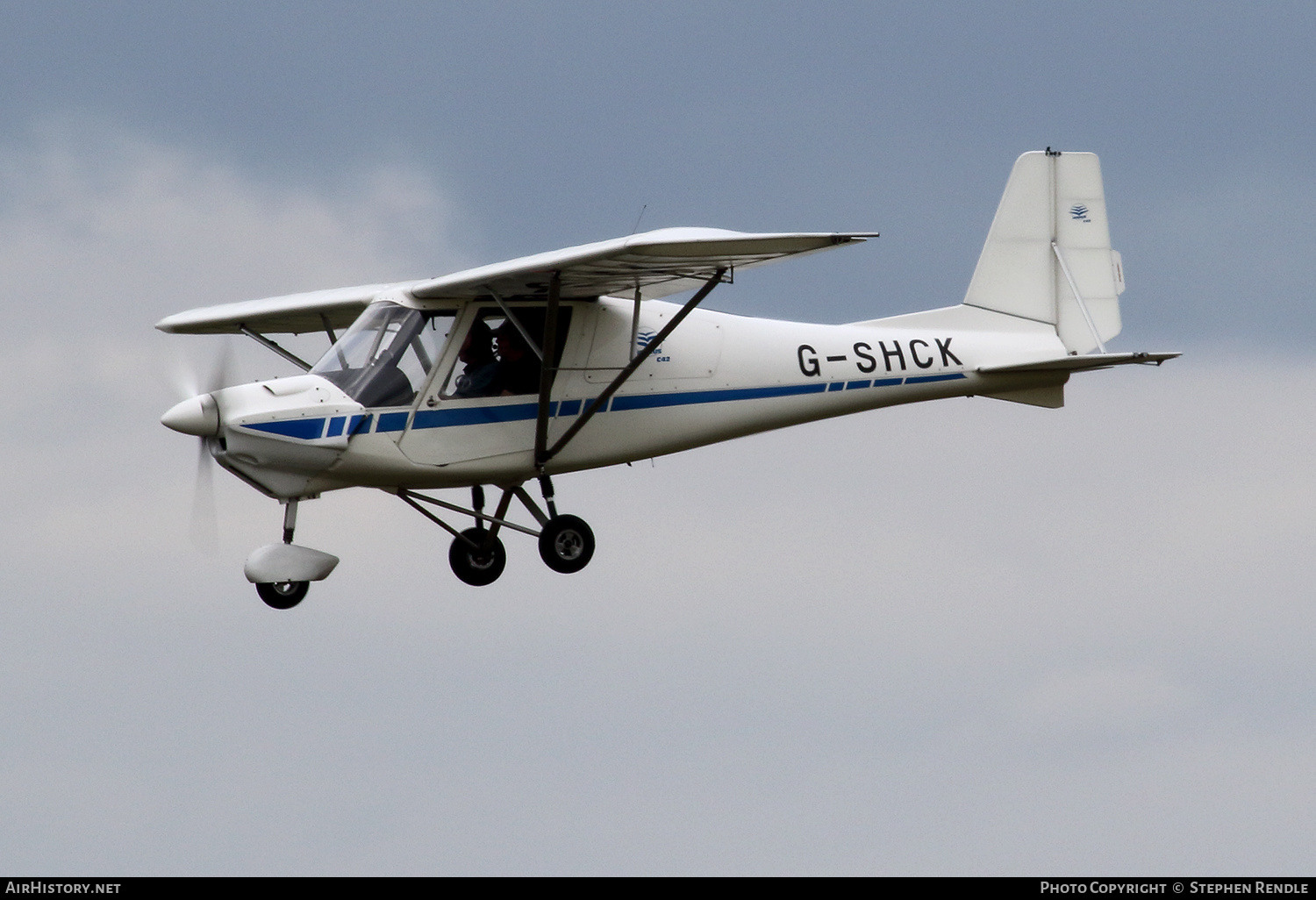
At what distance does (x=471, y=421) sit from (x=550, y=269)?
68.7 inches

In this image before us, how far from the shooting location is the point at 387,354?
19.0 m

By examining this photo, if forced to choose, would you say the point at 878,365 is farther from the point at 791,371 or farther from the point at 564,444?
the point at 564,444

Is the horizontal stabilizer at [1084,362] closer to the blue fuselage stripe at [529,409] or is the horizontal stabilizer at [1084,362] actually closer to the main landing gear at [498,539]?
the blue fuselage stripe at [529,409]

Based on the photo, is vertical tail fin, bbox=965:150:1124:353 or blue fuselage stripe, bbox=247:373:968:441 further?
vertical tail fin, bbox=965:150:1124:353

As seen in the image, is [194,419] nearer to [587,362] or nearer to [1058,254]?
[587,362]

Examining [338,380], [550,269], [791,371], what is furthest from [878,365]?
[338,380]

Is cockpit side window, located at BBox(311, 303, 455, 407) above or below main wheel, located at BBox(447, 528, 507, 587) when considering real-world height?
above

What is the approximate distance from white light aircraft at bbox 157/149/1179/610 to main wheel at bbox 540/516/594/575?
19mm

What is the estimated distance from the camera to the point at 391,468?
1883 centimetres

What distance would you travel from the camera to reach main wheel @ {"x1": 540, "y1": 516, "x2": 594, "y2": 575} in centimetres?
1969

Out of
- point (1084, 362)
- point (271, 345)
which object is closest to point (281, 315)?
point (271, 345)

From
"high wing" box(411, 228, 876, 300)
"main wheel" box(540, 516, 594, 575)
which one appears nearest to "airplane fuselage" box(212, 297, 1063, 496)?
"high wing" box(411, 228, 876, 300)

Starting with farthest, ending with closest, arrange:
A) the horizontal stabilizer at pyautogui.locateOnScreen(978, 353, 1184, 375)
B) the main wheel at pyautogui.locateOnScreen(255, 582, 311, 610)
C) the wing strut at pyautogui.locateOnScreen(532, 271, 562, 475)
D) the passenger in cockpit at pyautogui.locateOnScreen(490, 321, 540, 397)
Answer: the horizontal stabilizer at pyautogui.locateOnScreen(978, 353, 1184, 375) < the passenger in cockpit at pyautogui.locateOnScreen(490, 321, 540, 397) < the wing strut at pyautogui.locateOnScreen(532, 271, 562, 475) < the main wheel at pyautogui.locateOnScreen(255, 582, 311, 610)

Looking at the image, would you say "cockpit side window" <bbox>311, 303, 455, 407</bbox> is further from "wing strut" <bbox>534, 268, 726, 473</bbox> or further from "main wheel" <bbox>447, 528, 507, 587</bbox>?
"main wheel" <bbox>447, 528, 507, 587</bbox>
